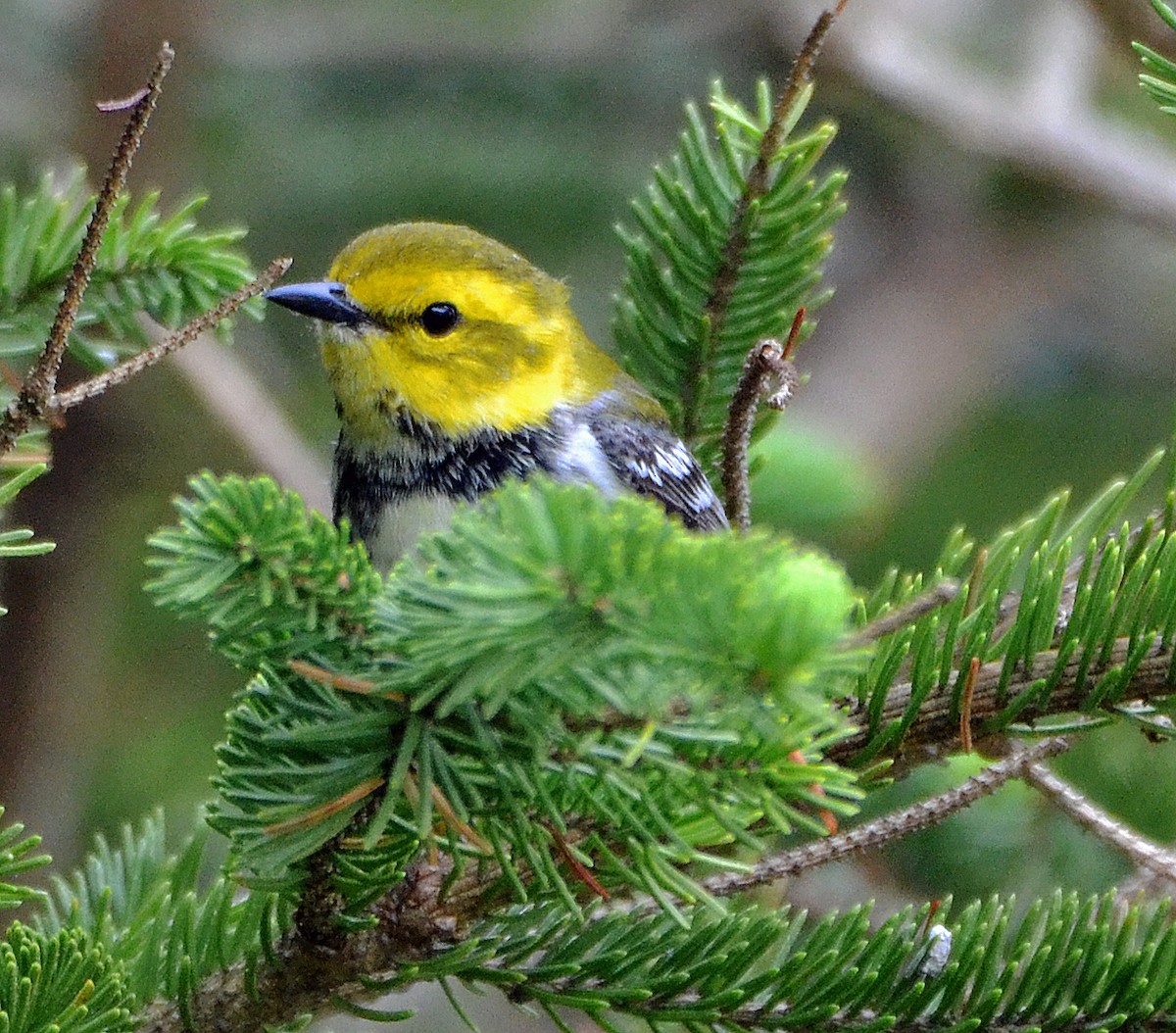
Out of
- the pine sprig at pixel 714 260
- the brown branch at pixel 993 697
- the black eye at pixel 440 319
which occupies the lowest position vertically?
the brown branch at pixel 993 697

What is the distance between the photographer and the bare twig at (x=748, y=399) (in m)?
1.92

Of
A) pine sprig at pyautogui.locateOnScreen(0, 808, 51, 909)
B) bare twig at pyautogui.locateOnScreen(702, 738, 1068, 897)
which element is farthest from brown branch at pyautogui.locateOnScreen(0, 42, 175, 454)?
bare twig at pyautogui.locateOnScreen(702, 738, 1068, 897)

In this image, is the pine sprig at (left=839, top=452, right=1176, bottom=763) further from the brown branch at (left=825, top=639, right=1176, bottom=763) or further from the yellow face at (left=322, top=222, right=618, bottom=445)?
the yellow face at (left=322, top=222, right=618, bottom=445)

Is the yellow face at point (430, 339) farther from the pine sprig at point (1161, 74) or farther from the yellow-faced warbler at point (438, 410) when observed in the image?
the pine sprig at point (1161, 74)

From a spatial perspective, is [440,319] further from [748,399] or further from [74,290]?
[74,290]

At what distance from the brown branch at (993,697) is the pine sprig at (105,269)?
1023mm

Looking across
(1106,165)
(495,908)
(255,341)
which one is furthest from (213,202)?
(495,908)

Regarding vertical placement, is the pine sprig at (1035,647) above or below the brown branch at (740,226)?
below

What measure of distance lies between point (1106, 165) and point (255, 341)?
2819 millimetres

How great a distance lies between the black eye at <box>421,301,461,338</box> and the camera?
292 cm

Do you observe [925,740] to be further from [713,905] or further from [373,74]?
[373,74]

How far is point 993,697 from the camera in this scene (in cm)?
167

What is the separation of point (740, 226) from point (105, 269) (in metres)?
0.94

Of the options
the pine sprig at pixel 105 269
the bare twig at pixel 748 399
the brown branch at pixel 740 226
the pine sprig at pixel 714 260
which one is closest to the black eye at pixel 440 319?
the pine sprig at pixel 714 260
